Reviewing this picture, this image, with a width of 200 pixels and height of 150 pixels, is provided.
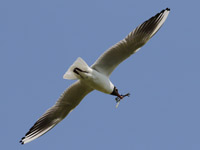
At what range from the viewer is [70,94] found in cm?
932

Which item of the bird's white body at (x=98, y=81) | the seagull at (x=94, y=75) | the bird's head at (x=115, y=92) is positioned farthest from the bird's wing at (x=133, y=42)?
the bird's head at (x=115, y=92)

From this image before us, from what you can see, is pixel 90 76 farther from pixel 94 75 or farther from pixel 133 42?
pixel 133 42

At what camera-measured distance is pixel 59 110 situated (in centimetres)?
947

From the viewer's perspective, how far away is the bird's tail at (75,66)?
334 inches

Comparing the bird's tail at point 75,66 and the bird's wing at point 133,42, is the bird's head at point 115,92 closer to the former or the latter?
the bird's wing at point 133,42

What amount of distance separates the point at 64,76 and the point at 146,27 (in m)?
1.77

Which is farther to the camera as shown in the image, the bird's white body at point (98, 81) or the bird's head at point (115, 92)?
the bird's head at point (115, 92)

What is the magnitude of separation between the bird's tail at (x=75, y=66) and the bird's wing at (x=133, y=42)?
30cm

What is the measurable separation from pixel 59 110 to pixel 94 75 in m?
1.25

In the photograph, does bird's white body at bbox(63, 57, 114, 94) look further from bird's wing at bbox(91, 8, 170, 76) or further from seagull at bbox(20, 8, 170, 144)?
bird's wing at bbox(91, 8, 170, 76)

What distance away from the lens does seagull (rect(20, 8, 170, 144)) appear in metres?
8.55

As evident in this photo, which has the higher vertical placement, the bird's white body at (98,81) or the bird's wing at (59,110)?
the bird's white body at (98,81)

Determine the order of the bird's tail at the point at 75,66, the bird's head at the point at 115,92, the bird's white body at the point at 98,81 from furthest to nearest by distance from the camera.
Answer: the bird's head at the point at 115,92 → the bird's white body at the point at 98,81 → the bird's tail at the point at 75,66

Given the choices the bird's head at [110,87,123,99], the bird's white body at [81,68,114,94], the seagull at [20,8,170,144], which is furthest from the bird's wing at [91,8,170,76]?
the bird's head at [110,87,123,99]
